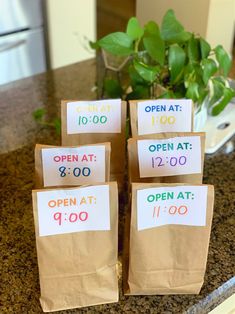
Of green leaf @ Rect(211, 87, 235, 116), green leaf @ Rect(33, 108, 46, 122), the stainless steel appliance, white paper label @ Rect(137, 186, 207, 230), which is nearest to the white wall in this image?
the stainless steel appliance

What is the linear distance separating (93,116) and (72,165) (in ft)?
0.52

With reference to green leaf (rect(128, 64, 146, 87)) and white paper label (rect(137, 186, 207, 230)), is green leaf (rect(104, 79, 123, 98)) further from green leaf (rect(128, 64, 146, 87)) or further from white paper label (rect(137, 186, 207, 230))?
white paper label (rect(137, 186, 207, 230))

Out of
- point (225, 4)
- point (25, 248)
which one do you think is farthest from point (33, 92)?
point (225, 4)

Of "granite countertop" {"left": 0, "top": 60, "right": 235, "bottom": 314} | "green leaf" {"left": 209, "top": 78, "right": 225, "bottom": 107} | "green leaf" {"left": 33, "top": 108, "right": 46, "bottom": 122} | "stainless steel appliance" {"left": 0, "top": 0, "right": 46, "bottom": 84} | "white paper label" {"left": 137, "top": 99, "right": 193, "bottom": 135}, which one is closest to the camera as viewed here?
"granite countertop" {"left": 0, "top": 60, "right": 235, "bottom": 314}

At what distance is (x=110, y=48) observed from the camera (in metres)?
1.04

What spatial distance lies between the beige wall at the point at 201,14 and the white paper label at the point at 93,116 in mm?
1355

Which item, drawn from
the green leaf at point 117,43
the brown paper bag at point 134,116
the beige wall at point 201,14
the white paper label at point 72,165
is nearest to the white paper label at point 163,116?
the brown paper bag at point 134,116

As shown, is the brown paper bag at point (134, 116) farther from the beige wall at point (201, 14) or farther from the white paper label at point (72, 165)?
the beige wall at point (201, 14)

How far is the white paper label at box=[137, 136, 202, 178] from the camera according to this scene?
0.76 metres

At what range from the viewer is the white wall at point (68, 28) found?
185cm

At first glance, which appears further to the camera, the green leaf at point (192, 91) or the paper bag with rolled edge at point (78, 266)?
the green leaf at point (192, 91)

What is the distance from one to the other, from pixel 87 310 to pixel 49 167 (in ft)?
0.82

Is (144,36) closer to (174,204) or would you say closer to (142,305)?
(174,204)

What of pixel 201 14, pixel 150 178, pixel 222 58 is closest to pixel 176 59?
pixel 222 58
